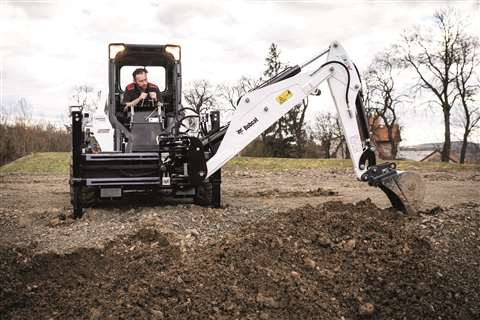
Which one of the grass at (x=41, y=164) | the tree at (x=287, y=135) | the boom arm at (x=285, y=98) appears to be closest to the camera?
the boom arm at (x=285, y=98)

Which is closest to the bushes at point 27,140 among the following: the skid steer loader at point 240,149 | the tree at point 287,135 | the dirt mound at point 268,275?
the tree at point 287,135

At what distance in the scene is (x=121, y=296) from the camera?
4.79 metres

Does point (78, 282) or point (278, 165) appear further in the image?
point (278, 165)

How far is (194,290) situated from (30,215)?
4237 mm

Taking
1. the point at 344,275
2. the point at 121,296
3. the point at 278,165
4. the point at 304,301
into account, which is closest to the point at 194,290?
the point at 121,296

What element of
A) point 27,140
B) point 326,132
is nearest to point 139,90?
point 27,140

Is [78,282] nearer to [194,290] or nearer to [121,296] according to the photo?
[121,296]

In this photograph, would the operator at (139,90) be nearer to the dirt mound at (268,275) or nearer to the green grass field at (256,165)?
the dirt mound at (268,275)

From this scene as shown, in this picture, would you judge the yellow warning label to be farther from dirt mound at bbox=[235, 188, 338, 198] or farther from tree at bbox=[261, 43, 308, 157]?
tree at bbox=[261, 43, 308, 157]

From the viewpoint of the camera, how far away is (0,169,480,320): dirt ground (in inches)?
187

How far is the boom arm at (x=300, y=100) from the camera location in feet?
24.7

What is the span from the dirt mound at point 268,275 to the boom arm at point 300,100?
4.21 feet

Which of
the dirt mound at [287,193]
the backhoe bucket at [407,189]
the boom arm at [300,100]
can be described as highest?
the boom arm at [300,100]

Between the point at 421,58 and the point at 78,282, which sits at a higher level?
the point at 421,58
